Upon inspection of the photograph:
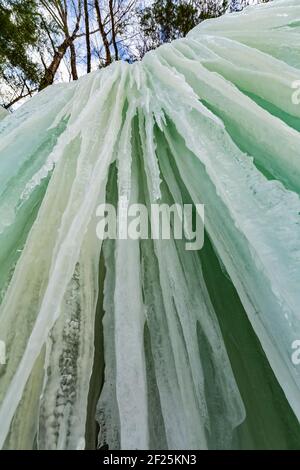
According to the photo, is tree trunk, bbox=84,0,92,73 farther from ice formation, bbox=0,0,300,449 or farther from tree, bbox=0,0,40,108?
ice formation, bbox=0,0,300,449

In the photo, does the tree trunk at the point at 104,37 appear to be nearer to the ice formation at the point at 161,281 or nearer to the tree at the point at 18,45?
the tree at the point at 18,45

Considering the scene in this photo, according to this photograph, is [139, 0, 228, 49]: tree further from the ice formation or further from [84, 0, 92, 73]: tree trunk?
the ice formation

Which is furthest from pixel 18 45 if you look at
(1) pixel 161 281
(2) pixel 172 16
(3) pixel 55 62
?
(1) pixel 161 281

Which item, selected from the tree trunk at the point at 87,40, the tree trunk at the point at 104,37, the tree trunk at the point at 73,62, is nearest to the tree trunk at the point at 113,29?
the tree trunk at the point at 104,37

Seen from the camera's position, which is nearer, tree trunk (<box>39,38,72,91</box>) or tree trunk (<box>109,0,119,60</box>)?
tree trunk (<box>39,38,72,91</box>)

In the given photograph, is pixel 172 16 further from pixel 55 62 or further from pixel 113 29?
pixel 55 62

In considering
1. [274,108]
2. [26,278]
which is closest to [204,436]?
[26,278]

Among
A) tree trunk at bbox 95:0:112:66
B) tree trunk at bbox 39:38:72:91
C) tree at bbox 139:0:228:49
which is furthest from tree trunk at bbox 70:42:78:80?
tree at bbox 139:0:228:49

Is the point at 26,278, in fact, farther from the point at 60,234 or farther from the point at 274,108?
the point at 274,108

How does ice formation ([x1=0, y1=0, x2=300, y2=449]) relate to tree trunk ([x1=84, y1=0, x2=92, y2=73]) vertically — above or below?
below
